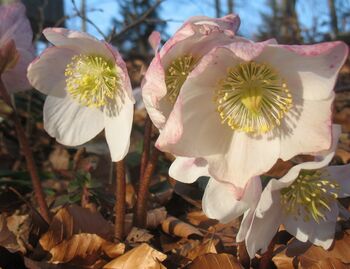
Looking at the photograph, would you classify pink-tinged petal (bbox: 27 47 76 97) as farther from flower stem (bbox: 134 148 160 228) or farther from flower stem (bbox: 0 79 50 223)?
flower stem (bbox: 134 148 160 228)

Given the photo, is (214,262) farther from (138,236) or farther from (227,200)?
(138,236)

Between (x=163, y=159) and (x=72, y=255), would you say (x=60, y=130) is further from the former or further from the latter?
(x=163, y=159)

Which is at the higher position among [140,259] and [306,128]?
[306,128]

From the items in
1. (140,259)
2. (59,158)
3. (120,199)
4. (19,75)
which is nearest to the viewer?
(140,259)

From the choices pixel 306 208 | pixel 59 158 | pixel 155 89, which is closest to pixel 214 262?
pixel 306 208

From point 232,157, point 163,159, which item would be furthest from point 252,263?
point 163,159

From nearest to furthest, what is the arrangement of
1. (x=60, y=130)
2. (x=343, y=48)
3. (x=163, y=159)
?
(x=343, y=48)
(x=60, y=130)
(x=163, y=159)
